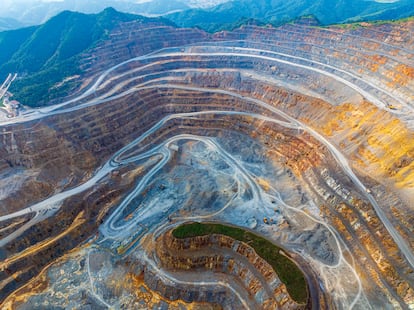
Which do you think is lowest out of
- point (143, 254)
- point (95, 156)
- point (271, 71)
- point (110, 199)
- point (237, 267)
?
point (237, 267)

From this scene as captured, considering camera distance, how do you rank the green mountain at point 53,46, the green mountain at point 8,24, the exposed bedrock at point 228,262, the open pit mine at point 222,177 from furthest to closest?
1. the green mountain at point 8,24
2. the green mountain at point 53,46
3. the open pit mine at point 222,177
4. the exposed bedrock at point 228,262

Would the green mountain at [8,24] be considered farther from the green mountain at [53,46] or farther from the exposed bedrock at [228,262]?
the exposed bedrock at [228,262]

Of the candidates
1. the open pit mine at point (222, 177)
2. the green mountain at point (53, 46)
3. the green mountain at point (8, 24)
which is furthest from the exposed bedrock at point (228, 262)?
the green mountain at point (8, 24)

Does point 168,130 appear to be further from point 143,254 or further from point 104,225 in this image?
point 143,254

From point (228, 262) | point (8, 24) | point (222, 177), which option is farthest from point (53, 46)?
point (228, 262)

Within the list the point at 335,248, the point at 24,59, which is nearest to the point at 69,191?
the point at 335,248

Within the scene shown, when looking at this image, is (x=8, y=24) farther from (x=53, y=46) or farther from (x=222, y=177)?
(x=222, y=177)
